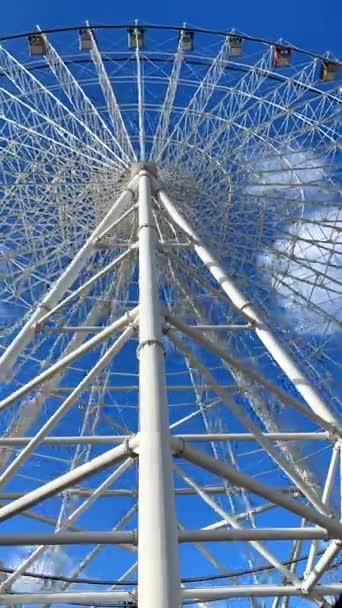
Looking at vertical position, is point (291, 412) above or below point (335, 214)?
below

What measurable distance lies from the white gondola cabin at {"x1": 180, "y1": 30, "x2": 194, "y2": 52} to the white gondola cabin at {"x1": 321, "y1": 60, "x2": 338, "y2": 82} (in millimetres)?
4401

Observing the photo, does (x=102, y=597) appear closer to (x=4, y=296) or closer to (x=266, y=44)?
(x=4, y=296)

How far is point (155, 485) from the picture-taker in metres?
6.97

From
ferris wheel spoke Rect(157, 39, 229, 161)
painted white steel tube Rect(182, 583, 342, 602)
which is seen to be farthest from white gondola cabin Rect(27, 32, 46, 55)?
painted white steel tube Rect(182, 583, 342, 602)

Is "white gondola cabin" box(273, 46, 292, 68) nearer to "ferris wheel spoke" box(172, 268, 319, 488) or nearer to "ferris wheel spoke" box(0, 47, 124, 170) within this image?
"ferris wheel spoke" box(0, 47, 124, 170)

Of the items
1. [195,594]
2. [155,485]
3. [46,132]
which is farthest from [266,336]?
[46,132]

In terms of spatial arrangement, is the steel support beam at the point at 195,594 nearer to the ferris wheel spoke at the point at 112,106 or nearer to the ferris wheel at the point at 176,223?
the ferris wheel at the point at 176,223

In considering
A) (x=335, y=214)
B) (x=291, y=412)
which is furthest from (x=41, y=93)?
(x=291, y=412)

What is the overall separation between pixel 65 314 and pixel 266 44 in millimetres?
11584

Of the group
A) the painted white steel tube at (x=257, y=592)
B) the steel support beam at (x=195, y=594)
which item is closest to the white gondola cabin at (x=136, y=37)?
the steel support beam at (x=195, y=594)

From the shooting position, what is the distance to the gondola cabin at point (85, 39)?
23.4 meters

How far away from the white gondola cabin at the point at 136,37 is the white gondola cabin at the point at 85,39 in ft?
4.48

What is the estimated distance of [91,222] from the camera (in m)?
20.8

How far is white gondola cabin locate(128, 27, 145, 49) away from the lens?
23.9 meters
